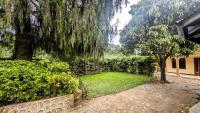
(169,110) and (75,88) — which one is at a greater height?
(75,88)

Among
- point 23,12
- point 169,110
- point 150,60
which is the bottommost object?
point 169,110

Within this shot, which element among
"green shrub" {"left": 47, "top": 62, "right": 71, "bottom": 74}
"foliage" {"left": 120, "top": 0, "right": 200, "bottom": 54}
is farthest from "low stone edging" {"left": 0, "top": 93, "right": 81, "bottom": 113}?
"foliage" {"left": 120, "top": 0, "right": 200, "bottom": 54}

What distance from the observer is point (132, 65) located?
21.1m

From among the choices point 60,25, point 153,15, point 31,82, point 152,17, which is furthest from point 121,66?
point 31,82

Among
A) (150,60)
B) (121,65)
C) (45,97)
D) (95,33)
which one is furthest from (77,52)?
(121,65)

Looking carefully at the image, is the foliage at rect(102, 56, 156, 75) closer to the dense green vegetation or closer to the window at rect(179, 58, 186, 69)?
the dense green vegetation

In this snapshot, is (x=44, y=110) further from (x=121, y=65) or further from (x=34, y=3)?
(x=121, y=65)

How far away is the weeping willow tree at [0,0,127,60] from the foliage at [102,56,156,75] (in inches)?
433

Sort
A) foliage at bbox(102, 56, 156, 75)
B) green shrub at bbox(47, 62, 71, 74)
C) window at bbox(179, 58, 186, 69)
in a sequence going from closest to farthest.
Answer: green shrub at bbox(47, 62, 71, 74), foliage at bbox(102, 56, 156, 75), window at bbox(179, 58, 186, 69)

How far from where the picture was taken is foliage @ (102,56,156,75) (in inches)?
738

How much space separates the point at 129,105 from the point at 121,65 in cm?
A: 1498

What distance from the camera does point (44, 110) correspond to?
261 inches

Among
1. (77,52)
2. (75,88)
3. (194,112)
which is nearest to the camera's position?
(194,112)

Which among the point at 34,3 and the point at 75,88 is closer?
the point at 34,3
